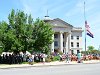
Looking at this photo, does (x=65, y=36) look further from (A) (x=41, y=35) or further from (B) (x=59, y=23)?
(A) (x=41, y=35)

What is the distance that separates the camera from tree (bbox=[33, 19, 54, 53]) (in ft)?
150

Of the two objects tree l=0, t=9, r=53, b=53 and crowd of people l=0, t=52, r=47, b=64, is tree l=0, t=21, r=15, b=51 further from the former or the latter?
crowd of people l=0, t=52, r=47, b=64

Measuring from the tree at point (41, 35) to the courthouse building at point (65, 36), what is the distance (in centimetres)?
5681

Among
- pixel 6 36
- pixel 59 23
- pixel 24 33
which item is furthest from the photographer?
pixel 59 23

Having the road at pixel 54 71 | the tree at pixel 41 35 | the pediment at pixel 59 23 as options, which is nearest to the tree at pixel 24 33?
the tree at pixel 41 35

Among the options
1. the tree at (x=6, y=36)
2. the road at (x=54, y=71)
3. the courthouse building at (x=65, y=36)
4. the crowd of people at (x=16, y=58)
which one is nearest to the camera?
the road at (x=54, y=71)

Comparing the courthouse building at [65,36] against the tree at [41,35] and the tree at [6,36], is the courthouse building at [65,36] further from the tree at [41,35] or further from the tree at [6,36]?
the tree at [6,36]

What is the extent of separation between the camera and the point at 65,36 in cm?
11175

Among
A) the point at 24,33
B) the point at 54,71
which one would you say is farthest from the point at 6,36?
the point at 54,71

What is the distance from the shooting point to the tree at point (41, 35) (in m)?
45.6

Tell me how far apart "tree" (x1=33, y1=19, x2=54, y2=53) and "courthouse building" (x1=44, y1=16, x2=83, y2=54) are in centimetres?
5681

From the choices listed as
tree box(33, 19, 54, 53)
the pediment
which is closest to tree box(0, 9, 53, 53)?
tree box(33, 19, 54, 53)

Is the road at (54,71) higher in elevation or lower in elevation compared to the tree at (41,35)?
lower

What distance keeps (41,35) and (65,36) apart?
218 ft
